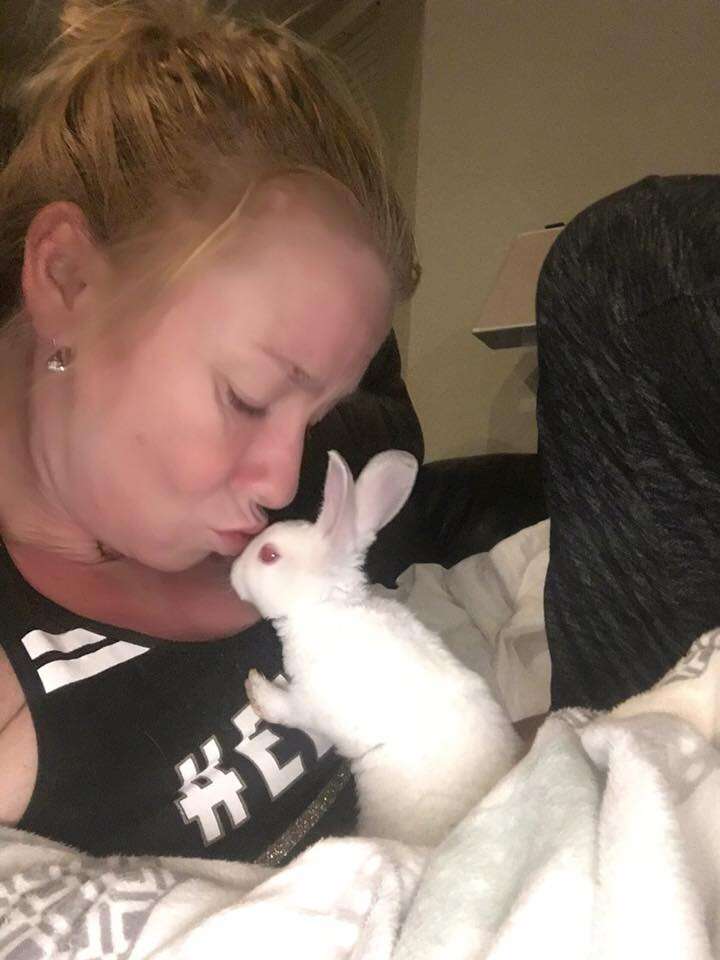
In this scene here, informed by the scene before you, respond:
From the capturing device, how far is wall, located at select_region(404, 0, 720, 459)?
1.48 m

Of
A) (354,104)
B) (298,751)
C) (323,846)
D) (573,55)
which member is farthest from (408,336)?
(323,846)

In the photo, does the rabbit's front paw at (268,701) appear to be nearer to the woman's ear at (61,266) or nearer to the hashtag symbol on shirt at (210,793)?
the hashtag symbol on shirt at (210,793)

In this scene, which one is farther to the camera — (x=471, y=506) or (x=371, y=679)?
(x=471, y=506)

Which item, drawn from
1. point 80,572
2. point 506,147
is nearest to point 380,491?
point 80,572

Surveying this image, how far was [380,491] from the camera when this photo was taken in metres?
0.74

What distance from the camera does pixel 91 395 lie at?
0.63m

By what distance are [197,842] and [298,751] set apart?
0.36 ft

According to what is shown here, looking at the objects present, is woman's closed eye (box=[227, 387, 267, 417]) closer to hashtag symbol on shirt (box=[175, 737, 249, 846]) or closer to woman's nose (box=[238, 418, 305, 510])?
woman's nose (box=[238, 418, 305, 510])

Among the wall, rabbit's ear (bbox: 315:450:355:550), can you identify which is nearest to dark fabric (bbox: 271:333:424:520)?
rabbit's ear (bbox: 315:450:355:550)

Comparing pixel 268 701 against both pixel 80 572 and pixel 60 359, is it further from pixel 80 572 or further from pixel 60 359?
pixel 60 359

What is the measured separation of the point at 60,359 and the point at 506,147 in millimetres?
1215

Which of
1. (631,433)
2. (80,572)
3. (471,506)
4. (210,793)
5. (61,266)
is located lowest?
(471,506)

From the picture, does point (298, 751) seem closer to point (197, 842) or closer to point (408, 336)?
point (197, 842)

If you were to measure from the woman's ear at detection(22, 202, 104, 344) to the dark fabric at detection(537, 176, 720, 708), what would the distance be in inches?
14.5
